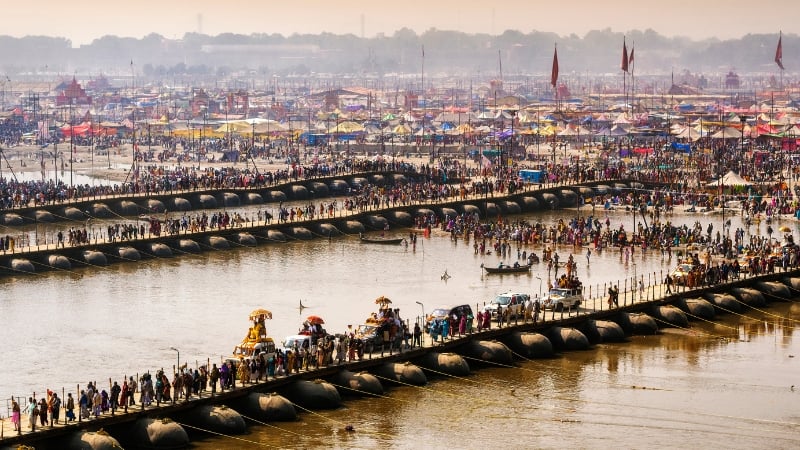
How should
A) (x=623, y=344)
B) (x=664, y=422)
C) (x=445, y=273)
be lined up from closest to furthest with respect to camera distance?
(x=664, y=422), (x=623, y=344), (x=445, y=273)

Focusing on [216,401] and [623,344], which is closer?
[216,401]

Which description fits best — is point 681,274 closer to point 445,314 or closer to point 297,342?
point 445,314

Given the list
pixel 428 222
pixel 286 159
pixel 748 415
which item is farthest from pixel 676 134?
pixel 748 415

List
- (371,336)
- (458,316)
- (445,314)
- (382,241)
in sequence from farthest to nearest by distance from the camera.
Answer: (382,241) < (458,316) < (445,314) < (371,336)

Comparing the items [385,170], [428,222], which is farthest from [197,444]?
[385,170]

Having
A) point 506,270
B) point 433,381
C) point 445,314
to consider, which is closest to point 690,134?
point 506,270

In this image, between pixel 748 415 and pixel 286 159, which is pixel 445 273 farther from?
pixel 286 159

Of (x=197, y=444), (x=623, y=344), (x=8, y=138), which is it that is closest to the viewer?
(x=197, y=444)
